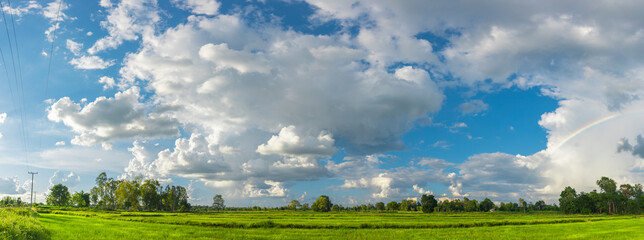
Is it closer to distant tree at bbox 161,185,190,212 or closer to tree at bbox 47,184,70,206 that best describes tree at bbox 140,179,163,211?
distant tree at bbox 161,185,190,212

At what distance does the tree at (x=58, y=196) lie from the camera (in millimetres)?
183250

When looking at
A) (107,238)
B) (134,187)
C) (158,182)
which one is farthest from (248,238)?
(158,182)

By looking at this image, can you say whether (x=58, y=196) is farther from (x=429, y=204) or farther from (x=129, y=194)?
(x=429, y=204)

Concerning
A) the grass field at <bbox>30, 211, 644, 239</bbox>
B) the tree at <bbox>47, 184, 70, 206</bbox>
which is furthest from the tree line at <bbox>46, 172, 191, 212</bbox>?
the grass field at <bbox>30, 211, 644, 239</bbox>

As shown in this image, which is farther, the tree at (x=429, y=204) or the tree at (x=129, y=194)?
the tree at (x=429, y=204)

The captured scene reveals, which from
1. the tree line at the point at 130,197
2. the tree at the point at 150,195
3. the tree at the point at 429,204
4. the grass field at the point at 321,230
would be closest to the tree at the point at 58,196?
the tree line at the point at 130,197

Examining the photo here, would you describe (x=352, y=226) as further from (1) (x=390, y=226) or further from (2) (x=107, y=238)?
(2) (x=107, y=238)

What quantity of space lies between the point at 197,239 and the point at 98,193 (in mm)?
154497

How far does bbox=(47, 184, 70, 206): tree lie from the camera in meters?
183

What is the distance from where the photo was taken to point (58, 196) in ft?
604

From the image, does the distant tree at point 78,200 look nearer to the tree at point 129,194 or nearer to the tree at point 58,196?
the tree at point 58,196

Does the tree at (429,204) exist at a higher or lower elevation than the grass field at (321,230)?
lower

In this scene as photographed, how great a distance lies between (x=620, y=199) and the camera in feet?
568

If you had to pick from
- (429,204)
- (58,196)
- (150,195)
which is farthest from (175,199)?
(429,204)
